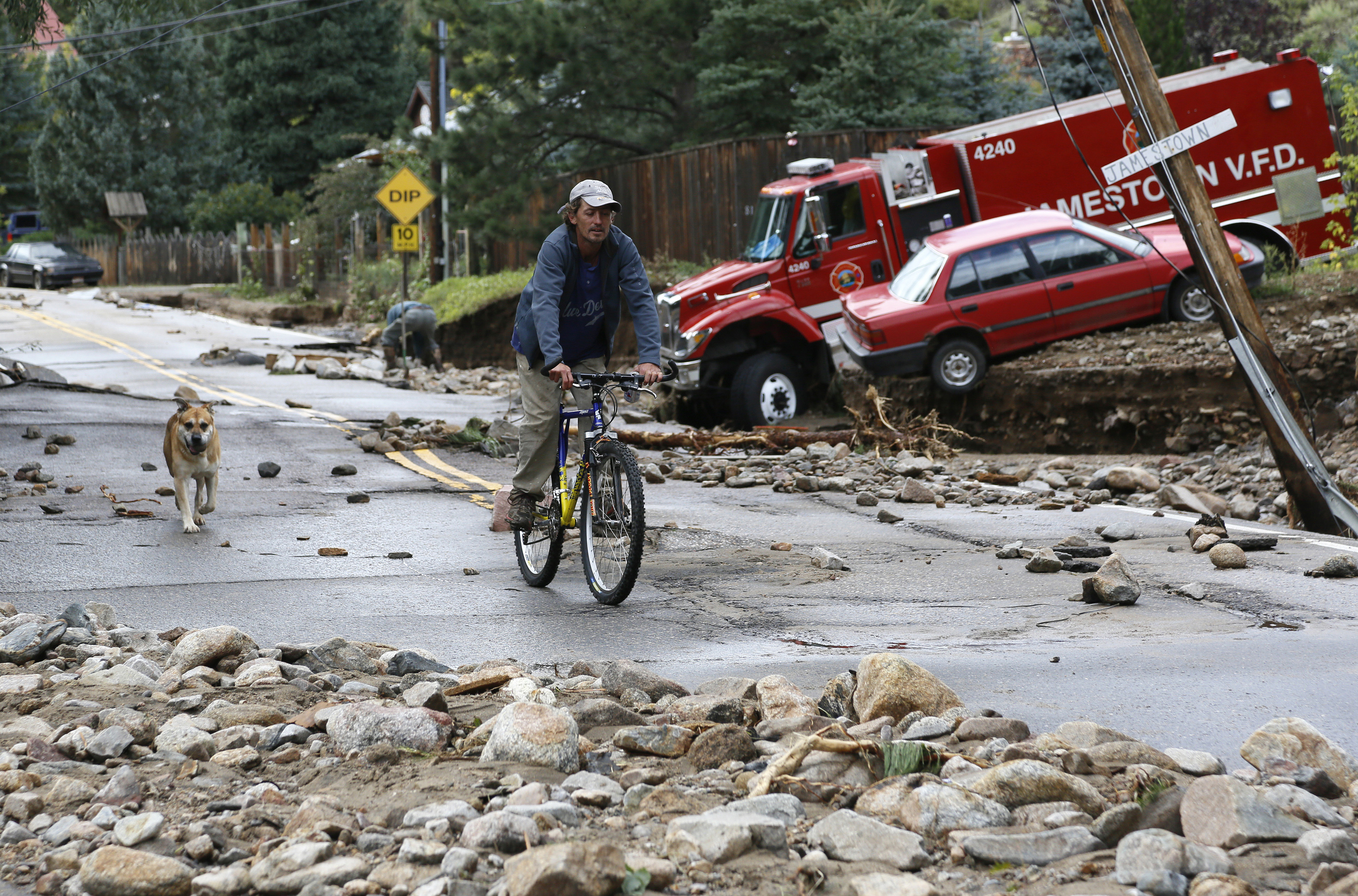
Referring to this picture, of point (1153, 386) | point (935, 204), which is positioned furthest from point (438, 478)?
point (935, 204)

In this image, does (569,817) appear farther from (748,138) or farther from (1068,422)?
(748,138)

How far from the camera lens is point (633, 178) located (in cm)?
2878

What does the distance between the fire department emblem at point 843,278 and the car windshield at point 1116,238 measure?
9.72 feet

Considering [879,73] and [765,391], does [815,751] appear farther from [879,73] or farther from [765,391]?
[879,73]

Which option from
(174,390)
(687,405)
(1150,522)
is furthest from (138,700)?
(174,390)

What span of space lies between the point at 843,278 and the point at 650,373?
468 inches

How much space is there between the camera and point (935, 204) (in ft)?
61.0

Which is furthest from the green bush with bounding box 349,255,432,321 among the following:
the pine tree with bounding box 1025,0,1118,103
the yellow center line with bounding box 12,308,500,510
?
the pine tree with bounding box 1025,0,1118,103

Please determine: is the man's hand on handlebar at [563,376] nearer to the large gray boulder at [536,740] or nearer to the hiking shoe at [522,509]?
the hiking shoe at [522,509]

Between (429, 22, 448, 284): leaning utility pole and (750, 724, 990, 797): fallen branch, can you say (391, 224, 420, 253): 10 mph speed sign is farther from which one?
(750, 724, 990, 797): fallen branch

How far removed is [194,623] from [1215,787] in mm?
5028

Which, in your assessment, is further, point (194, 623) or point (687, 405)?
point (687, 405)

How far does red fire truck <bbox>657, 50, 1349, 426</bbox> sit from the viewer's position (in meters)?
18.0

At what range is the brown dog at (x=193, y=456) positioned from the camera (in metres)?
9.77
